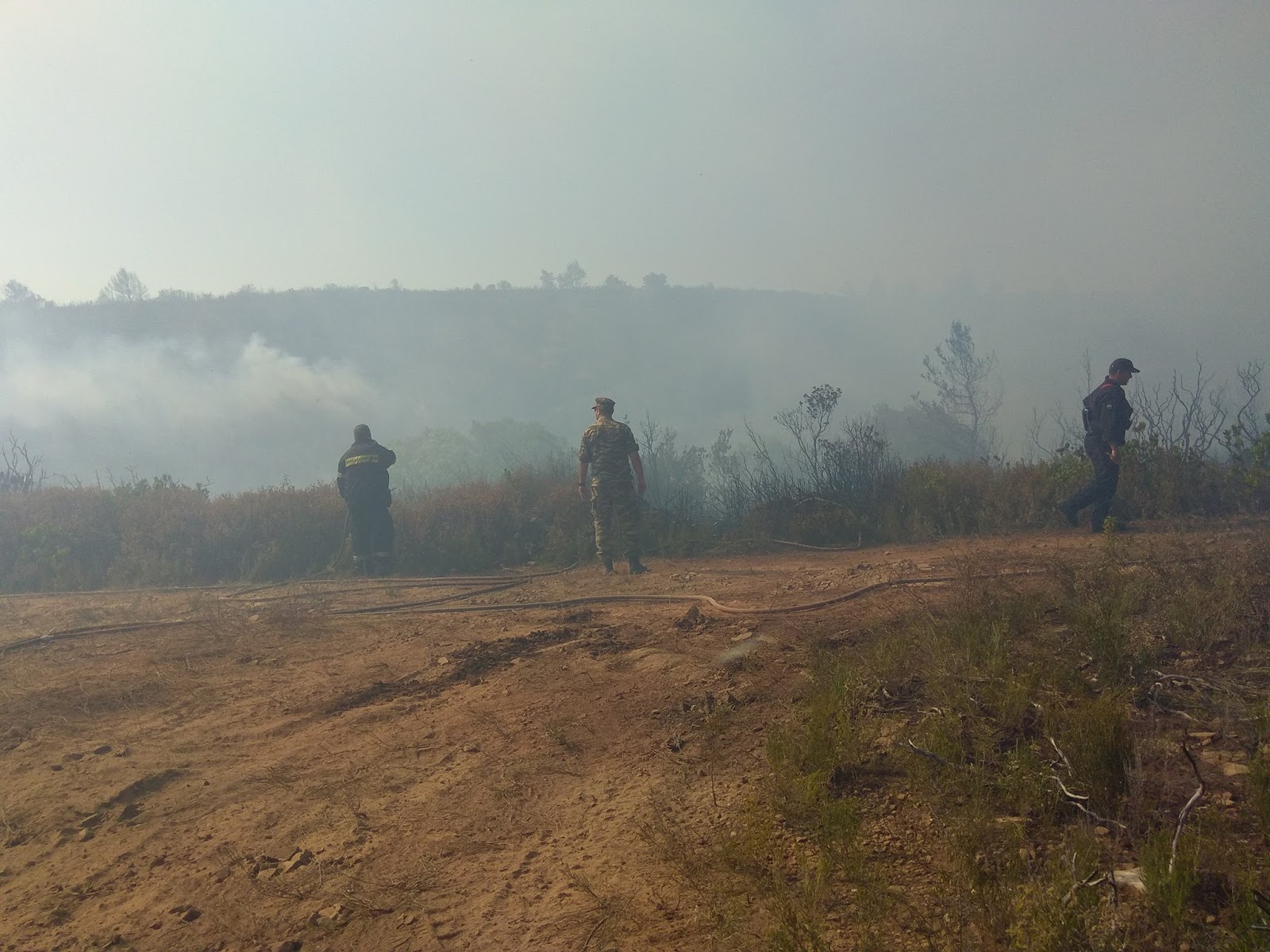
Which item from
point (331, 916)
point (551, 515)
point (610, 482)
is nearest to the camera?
point (331, 916)

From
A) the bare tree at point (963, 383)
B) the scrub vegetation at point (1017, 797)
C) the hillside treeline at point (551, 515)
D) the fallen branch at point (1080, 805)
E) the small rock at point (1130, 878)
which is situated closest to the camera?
the scrub vegetation at point (1017, 797)

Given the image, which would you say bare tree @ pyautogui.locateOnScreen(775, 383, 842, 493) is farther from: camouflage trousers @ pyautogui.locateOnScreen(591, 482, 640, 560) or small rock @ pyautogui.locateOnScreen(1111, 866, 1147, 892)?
Answer: small rock @ pyautogui.locateOnScreen(1111, 866, 1147, 892)

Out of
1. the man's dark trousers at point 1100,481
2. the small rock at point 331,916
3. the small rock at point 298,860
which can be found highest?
the man's dark trousers at point 1100,481

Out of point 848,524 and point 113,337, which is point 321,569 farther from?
point 113,337

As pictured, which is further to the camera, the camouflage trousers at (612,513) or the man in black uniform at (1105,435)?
the camouflage trousers at (612,513)

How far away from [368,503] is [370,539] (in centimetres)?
51

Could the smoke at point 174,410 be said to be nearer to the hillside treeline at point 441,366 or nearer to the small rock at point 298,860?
the hillside treeline at point 441,366

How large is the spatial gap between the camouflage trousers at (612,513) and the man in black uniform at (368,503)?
3.12 m

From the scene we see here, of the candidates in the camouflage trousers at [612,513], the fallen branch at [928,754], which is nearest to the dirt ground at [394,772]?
the fallen branch at [928,754]

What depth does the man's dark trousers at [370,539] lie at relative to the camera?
36.2 feet

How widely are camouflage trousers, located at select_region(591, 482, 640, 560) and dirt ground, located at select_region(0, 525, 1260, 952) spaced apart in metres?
2.14

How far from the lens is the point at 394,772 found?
150 inches

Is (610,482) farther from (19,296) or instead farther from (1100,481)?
(19,296)

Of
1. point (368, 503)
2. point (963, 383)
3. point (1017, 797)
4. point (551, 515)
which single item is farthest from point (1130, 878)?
point (963, 383)
